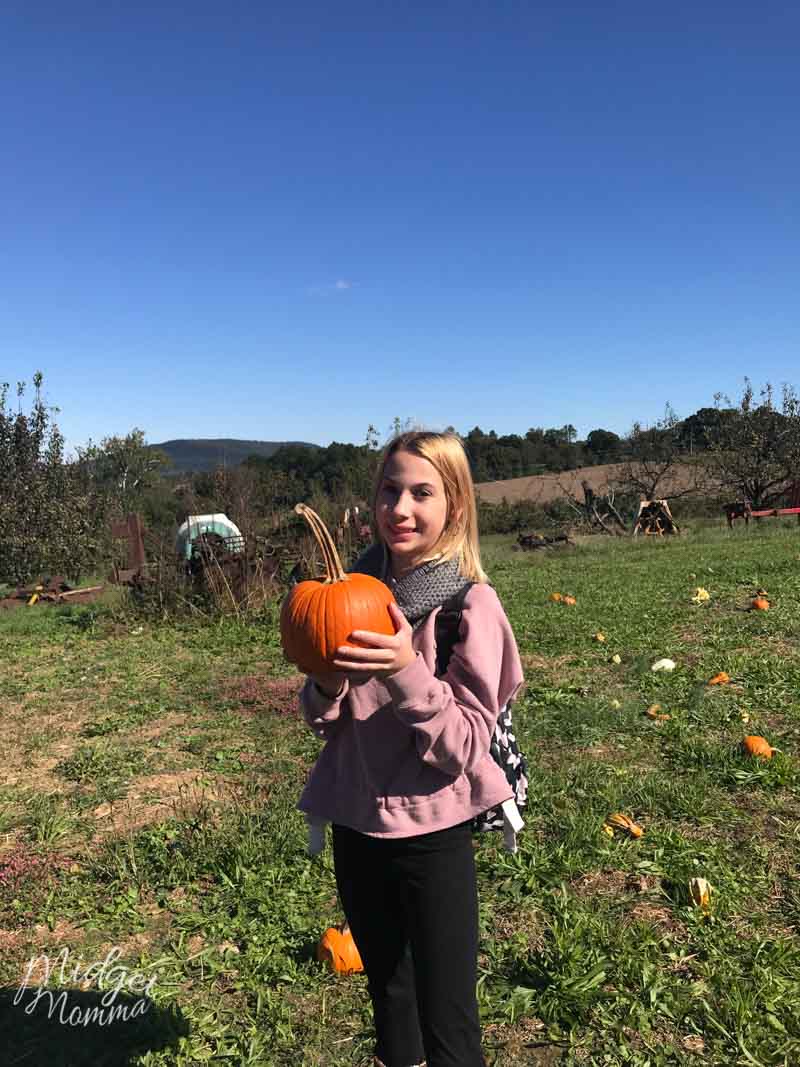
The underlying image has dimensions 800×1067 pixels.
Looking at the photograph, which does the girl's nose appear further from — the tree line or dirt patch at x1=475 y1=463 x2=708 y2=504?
dirt patch at x1=475 y1=463 x2=708 y2=504

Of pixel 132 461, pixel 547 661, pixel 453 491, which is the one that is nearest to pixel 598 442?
pixel 132 461

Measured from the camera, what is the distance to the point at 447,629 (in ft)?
5.76

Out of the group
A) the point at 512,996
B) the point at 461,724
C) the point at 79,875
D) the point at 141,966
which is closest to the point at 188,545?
the point at 79,875

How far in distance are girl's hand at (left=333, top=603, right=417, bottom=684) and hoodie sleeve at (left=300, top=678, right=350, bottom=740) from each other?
28cm

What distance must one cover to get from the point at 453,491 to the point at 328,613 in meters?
0.47

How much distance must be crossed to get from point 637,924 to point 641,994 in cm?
35

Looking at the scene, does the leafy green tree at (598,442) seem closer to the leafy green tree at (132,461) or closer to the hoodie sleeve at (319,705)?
the leafy green tree at (132,461)

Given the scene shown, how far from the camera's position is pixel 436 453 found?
187 cm

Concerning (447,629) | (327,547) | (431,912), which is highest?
(327,547)

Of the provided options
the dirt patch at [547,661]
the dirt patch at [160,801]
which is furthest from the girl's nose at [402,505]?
the dirt patch at [547,661]

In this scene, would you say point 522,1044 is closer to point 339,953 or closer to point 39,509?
point 339,953

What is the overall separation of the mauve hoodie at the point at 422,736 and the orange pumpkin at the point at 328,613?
0.12 meters

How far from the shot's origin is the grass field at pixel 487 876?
2.41 meters

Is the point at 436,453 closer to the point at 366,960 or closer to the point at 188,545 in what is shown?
the point at 366,960
